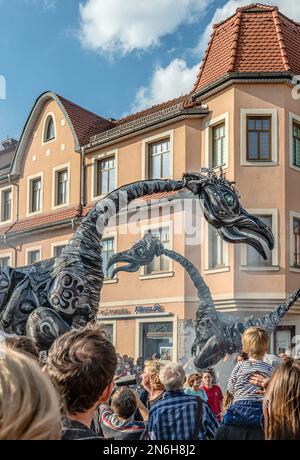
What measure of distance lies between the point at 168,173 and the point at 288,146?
2434 millimetres

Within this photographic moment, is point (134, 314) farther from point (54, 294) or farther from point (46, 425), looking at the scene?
point (46, 425)

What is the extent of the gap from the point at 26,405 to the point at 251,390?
242cm

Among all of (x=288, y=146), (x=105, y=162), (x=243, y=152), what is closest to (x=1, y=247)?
(x=105, y=162)

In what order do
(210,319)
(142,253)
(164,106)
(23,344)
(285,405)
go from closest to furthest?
(285,405)
(23,344)
(210,319)
(142,253)
(164,106)

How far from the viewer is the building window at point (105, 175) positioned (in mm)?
14031

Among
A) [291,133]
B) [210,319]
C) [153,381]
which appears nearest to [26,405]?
[153,381]

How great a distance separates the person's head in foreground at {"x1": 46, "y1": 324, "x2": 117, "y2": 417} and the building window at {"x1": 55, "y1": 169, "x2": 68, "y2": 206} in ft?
40.1

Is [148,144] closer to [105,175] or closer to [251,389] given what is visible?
[105,175]

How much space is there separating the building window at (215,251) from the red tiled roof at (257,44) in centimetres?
314

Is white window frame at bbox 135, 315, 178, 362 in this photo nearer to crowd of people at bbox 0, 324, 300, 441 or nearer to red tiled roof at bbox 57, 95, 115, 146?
red tiled roof at bbox 57, 95, 115, 146

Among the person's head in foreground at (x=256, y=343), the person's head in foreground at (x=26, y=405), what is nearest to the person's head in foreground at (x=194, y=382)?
the person's head in foreground at (x=256, y=343)

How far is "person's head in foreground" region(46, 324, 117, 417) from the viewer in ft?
6.80

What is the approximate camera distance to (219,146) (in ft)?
44.0

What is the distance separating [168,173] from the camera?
13844 mm
